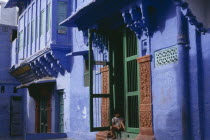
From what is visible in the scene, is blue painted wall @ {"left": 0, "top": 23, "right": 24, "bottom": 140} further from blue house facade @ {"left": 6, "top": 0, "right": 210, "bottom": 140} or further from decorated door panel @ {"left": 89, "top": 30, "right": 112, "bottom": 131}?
decorated door panel @ {"left": 89, "top": 30, "right": 112, "bottom": 131}

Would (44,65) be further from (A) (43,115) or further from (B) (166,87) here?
(B) (166,87)

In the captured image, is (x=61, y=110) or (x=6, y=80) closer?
(x=61, y=110)

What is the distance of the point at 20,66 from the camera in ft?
47.7

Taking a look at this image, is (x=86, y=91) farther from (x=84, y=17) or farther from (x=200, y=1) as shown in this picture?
(x=200, y=1)

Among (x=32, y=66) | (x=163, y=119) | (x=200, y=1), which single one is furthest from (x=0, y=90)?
(x=200, y=1)

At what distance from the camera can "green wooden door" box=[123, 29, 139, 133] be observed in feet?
23.8

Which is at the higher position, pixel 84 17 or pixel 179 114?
pixel 84 17

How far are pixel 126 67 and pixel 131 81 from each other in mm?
357

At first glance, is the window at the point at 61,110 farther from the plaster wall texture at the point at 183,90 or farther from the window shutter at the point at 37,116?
the plaster wall texture at the point at 183,90

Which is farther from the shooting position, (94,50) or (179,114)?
(94,50)

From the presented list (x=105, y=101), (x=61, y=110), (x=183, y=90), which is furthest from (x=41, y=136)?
(x=183, y=90)

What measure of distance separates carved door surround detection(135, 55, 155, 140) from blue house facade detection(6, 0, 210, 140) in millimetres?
20

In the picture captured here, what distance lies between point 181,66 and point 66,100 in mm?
6084

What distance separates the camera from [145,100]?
249 inches
